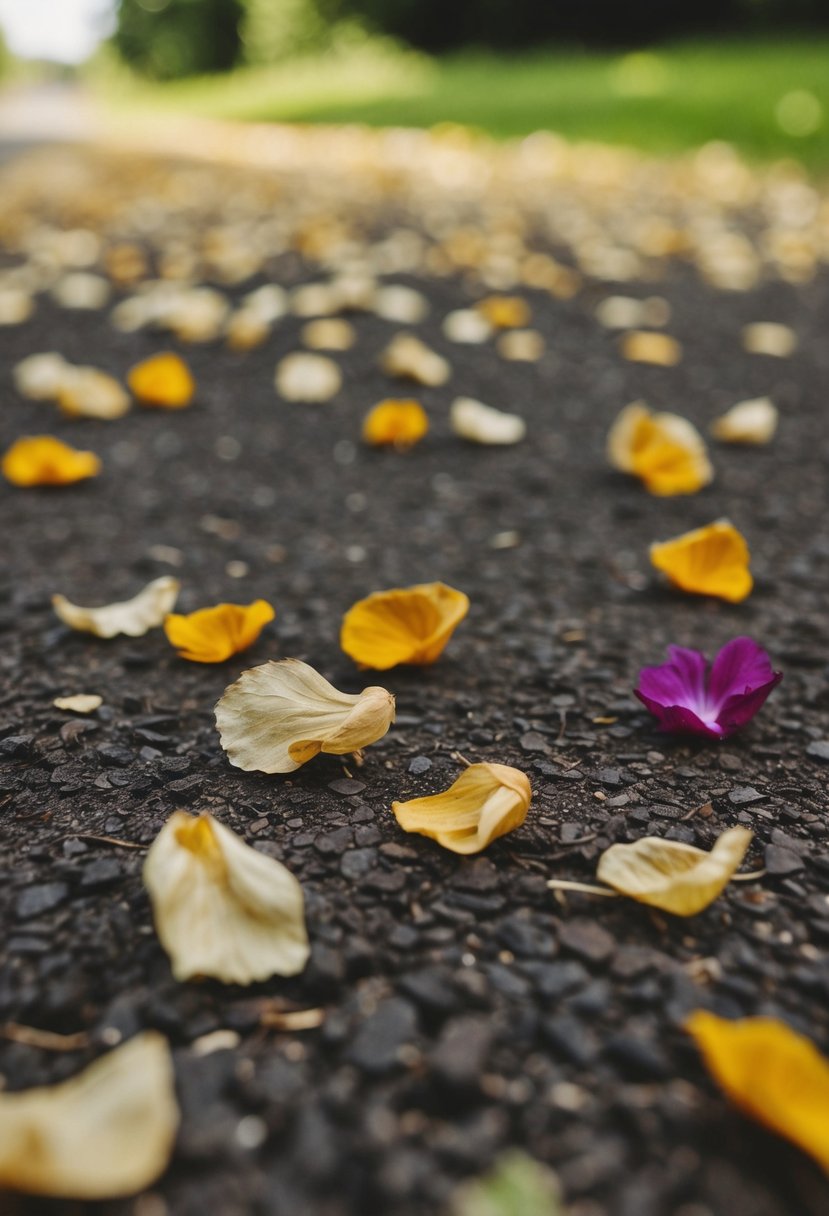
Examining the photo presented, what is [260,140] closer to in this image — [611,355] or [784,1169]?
[611,355]

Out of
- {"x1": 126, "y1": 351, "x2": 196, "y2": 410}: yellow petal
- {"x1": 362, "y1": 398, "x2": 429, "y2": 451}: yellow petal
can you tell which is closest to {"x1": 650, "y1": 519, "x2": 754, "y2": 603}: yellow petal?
{"x1": 362, "y1": 398, "x2": 429, "y2": 451}: yellow petal

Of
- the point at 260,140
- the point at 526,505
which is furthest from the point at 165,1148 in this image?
the point at 260,140

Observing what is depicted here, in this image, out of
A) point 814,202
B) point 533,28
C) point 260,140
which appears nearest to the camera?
point 814,202

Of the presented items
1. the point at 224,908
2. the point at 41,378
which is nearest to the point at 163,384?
the point at 41,378

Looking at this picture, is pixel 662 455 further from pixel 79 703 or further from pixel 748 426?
pixel 79 703

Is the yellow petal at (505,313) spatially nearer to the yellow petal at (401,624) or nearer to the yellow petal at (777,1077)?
the yellow petal at (401,624)

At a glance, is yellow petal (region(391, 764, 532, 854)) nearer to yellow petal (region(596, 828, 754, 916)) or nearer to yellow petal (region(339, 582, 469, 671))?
yellow petal (region(596, 828, 754, 916))
